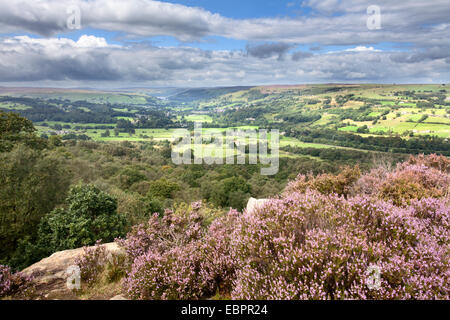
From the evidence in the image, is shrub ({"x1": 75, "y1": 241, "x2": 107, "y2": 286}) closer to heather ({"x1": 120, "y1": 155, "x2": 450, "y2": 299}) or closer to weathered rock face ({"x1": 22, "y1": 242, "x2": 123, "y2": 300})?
weathered rock face ({"x1": 22, "y1": 242, "x2": 123, "y2": 300})

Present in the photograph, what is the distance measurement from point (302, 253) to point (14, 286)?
640 centimetres

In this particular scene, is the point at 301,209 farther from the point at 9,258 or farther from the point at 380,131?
the point at 380,131

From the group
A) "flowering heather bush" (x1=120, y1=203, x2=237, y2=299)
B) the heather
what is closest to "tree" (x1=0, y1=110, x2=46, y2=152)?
the heather

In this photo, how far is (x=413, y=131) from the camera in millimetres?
108438

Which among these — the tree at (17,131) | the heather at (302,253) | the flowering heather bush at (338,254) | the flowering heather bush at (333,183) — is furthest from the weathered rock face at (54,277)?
the tree at (17,131)

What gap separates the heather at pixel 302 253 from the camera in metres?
3.88

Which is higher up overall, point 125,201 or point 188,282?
point 188,282

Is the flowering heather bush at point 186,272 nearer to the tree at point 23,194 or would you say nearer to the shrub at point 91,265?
the shrub at point 91,265

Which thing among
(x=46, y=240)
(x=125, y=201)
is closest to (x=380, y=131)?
(x=125, y=201)

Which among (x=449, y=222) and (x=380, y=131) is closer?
(x=449, y=222)

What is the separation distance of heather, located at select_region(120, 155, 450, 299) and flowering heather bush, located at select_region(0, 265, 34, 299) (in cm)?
224

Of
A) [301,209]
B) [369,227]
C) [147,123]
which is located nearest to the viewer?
[369,227]

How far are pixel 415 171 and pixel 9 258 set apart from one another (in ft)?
57.6
